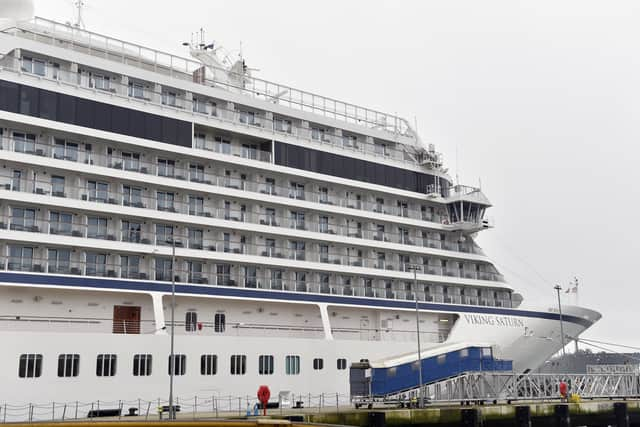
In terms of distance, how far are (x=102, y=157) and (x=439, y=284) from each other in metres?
23.1

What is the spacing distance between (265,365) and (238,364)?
1.56 meters

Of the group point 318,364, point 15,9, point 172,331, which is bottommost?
point 318,364

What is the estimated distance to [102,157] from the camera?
39.4 m

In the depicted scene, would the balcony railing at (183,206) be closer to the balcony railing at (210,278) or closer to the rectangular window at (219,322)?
the balcony railing at (210,278)

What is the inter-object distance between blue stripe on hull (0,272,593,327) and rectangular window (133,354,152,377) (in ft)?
11.3

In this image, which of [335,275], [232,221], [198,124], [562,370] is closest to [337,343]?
[335,275]

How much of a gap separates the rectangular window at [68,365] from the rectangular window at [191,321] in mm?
6969

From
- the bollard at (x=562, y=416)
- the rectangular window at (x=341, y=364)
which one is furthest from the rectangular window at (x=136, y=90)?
the bollard at (x=562, y=416)

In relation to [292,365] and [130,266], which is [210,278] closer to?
[130,266]

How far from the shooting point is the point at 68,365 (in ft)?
112

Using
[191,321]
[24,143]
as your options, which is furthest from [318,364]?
[24,143]

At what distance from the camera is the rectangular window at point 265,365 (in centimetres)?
3984

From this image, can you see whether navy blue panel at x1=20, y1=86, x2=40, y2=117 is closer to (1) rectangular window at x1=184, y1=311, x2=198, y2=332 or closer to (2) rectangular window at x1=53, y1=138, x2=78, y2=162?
(2) rectangular window at x1=53, y1=138, x2=78, y2=162

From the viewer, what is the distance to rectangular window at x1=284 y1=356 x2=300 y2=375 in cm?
4078
